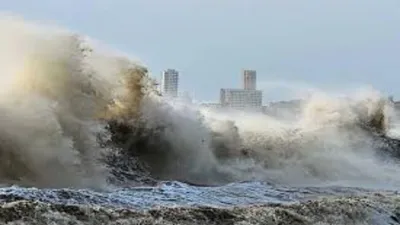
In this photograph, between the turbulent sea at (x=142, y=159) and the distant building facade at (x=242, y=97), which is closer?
the turbulent sea at (x=142, y=159)

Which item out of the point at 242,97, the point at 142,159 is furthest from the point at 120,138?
the point at 242,97

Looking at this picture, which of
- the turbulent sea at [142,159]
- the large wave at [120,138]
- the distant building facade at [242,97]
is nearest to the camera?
the turbulent sea at [142,159]

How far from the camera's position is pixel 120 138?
1958cm

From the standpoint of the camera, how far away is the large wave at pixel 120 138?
14.3 m

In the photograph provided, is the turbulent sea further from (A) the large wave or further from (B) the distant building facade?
(B) the distant building facade

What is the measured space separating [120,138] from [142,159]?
101 cm

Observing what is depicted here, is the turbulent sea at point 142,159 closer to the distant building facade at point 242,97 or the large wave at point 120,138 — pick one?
the large wave at point 120,138

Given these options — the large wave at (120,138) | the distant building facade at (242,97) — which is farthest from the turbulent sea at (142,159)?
the distant building facade at (242,97)

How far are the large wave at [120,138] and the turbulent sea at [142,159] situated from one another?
34 millimetres

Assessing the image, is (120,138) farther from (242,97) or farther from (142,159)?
(242,97)

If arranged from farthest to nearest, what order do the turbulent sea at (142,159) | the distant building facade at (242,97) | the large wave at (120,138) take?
the distant building facade at (242,97)
the large wave at (120,138)
the turbulent sea at (142,159)

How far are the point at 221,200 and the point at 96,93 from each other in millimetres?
6962

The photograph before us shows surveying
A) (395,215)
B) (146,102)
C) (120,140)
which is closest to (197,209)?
(395,215)

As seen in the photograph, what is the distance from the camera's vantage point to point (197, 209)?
9.59 meters
